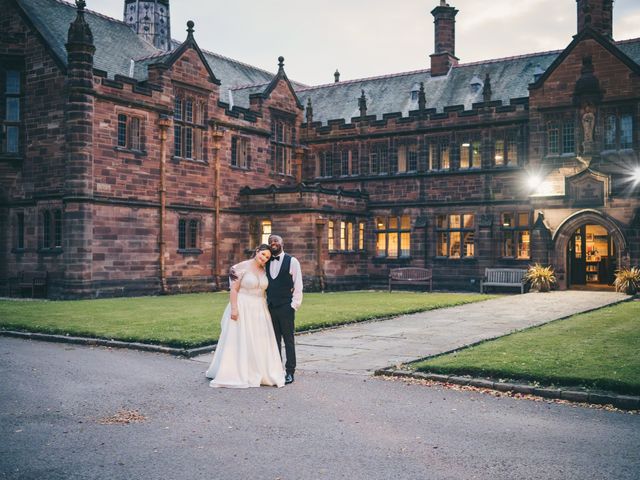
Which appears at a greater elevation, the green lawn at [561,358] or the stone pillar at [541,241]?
the stone pillar at [541,241]

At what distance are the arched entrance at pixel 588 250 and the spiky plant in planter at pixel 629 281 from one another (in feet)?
1.99

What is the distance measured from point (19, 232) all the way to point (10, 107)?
4.75 metres

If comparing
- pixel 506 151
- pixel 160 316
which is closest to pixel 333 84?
pixel 506 151

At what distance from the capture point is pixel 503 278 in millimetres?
28672

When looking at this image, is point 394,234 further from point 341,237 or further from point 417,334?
point 417,334

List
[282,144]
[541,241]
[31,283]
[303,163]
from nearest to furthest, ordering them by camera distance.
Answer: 1. [31,283]
2. [541,241]
3. [282,144]
4. [303,163]

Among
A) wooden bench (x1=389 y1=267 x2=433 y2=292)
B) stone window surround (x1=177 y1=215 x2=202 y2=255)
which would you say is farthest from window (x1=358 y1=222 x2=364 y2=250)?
stone window surround (x1=177 y1=215 x2=202 y2=255)

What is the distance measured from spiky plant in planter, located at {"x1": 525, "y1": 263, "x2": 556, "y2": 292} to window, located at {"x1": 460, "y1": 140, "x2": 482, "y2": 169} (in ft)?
19.3

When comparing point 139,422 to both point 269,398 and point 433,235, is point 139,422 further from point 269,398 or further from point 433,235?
point 433,235

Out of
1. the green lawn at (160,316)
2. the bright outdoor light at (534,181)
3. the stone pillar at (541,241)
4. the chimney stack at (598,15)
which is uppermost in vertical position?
the chimney stack at (598,15)

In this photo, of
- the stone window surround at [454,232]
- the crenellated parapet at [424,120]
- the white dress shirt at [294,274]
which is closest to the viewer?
the white dress shirt at [294,274]

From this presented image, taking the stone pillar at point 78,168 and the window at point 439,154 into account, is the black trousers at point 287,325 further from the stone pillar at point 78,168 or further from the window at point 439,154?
the window at point 439,154

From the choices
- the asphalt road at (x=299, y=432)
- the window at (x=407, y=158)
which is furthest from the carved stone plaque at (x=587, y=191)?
the asphalt road at (x=299, y=432)

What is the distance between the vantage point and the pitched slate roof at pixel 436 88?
31.6 metres
